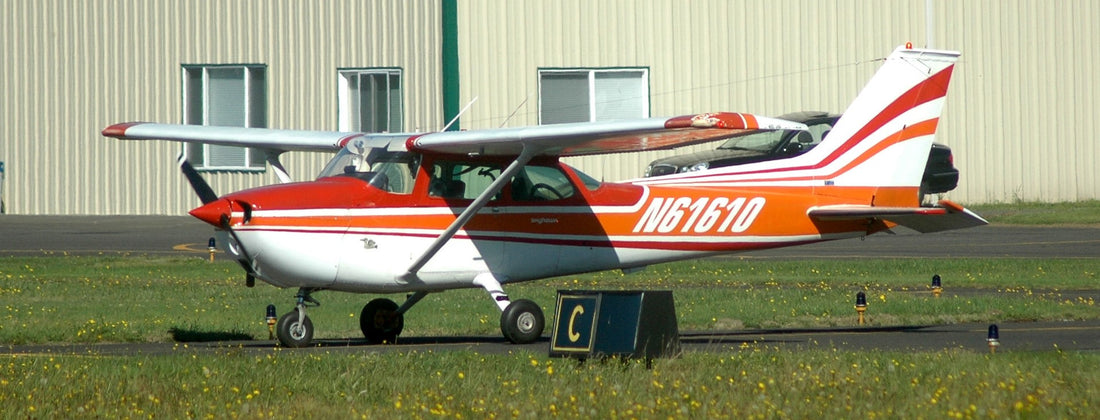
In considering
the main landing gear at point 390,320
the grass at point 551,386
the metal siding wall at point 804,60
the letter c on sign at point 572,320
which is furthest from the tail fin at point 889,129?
the metal siding wall at point 804,60

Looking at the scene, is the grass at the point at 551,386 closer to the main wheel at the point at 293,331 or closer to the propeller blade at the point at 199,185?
the main wheel at the point at 293,331

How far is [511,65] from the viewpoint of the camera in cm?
3356

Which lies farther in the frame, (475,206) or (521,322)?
(521,322)

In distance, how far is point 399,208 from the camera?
12586 mm

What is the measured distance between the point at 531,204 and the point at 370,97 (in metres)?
21.0

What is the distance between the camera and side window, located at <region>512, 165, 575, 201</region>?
13.2 meters

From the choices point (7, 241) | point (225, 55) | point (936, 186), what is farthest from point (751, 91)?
point (7, 241)

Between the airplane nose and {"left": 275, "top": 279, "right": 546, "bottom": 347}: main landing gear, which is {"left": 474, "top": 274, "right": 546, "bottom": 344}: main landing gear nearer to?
{"left": 275, "top": 279, "right": 546, "bottom": 347}: main landing gear

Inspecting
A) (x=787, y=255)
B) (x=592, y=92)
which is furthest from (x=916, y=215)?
(x=592, y=92)

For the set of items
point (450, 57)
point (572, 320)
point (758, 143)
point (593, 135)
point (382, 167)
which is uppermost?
point (450, 57)

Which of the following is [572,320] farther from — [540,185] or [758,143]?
[758,143]

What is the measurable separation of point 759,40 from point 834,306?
62.3 ft

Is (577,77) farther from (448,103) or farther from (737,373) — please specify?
(737,373)

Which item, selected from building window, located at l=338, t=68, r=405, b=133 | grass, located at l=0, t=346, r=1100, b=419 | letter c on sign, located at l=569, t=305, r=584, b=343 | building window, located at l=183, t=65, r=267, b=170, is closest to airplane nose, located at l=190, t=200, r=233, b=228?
grass, located at l=0, t=346, r=1100, b=419
